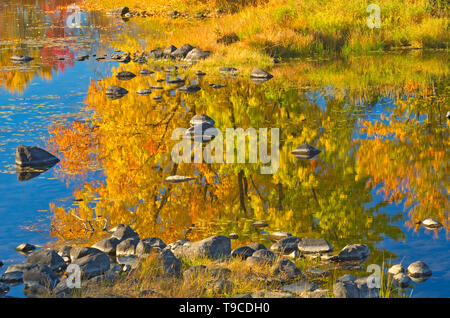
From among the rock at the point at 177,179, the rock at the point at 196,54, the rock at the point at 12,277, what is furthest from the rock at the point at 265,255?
the rock at the point at 196,54

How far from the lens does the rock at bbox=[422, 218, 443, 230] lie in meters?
8.91

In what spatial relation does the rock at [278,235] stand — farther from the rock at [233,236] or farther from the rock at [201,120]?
the rock at [201,120]

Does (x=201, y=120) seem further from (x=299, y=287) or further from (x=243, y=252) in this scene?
(x=299, y=287)

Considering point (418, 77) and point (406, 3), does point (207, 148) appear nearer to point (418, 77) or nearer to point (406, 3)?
point (418, 77)

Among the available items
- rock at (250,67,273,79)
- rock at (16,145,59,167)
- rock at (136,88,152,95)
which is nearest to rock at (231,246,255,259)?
rock at (16,145,59,167)

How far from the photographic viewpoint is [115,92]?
17891 millimetres

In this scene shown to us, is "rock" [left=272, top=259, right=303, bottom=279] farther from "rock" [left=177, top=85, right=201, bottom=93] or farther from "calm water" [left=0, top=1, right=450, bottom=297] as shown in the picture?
"rock" [left=177, top=85, right=201, bottom=93]

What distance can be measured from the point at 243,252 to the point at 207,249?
1.38 feet

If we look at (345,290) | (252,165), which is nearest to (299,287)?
(345,290)

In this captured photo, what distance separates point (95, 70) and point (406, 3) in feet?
38.9

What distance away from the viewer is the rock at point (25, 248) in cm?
808

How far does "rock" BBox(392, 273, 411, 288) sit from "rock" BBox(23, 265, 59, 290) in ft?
11.3

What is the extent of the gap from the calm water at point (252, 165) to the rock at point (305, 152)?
0.21 meters
